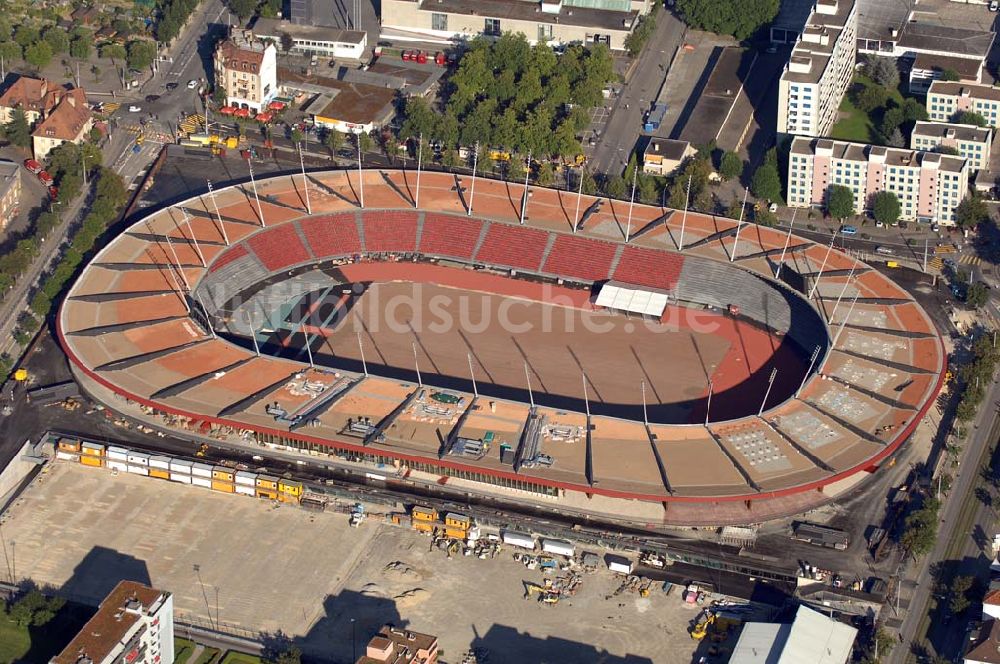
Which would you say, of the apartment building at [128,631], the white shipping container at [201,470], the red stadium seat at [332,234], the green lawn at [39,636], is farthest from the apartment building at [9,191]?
the apartment building at [128,631]

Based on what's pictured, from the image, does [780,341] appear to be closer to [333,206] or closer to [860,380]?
[860,380]

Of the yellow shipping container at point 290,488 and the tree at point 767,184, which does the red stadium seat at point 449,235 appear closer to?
the tree at point 767,184

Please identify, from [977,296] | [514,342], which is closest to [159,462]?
[514,342]

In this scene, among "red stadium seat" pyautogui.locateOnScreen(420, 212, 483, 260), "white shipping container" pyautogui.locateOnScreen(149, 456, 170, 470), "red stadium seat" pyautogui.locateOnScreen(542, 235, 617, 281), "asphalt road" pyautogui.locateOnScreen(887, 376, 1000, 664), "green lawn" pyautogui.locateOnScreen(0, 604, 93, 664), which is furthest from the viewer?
"red stadium seat" pyautogui.locateOnScreen(420, 212, 483, 260)

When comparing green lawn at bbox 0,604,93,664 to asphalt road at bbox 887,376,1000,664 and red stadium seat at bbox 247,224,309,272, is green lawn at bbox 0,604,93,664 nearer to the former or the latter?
red stadium seat at bbox 247,224,309,272

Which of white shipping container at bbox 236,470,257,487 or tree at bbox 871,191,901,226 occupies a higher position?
tree at bbox 871,191,901,226

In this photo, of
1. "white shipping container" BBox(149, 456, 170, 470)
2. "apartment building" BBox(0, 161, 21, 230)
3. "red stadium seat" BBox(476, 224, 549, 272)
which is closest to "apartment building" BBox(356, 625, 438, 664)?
"white shipping container" BBox(149, 456, 170, 470)
